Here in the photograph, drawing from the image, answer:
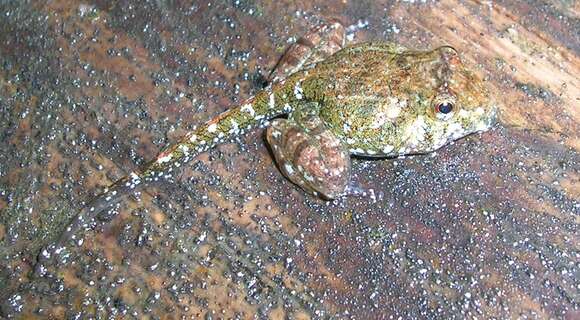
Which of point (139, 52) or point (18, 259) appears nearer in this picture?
point (18, 259)

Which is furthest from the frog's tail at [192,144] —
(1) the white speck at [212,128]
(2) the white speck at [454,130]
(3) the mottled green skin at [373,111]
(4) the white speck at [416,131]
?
(2) the white speck at [454,130]

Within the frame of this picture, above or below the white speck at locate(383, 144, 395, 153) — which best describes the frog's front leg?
above

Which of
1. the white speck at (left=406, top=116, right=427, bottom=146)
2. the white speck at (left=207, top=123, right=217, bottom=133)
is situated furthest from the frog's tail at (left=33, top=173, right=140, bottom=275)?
the white speck at (left=406, top=116, right=427, bottom=146)

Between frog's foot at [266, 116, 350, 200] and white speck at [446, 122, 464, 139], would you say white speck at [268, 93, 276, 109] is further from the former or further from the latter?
white speck at [446, 122, 464, 139]

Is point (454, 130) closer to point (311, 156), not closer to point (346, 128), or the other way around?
point (346, 128)

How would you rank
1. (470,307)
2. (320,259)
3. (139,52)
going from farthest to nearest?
(139,52) → (320,259) → (470,307)

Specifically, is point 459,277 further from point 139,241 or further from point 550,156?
point 139,241

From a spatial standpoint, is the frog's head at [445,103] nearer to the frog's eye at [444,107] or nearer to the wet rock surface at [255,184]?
the frog's eye at [444,107]

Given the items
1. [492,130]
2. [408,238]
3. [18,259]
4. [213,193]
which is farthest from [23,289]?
[492,130]
